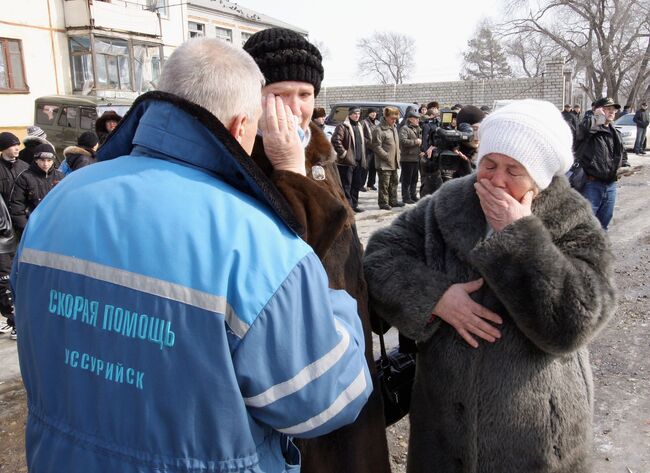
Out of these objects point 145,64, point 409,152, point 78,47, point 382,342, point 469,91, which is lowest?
point 382,342

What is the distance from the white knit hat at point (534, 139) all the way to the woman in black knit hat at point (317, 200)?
→ 50 cm

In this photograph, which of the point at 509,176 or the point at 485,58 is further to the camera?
the point at 485,58

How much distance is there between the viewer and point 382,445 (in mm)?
1751

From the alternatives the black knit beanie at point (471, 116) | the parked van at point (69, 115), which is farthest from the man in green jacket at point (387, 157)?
the parked van at point (69, 115)

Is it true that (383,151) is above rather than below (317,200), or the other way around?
below

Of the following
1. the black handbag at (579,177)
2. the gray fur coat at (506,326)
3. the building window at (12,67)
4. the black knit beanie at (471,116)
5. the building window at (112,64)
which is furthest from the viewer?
the building window at (112,64)

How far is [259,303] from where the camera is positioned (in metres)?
1.05

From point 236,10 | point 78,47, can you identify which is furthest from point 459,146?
point 236,10

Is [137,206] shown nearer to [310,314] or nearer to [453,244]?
[310,314]

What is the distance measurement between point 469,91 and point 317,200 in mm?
31198

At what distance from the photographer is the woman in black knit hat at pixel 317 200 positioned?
142 cm

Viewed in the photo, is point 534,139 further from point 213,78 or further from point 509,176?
point 213,78

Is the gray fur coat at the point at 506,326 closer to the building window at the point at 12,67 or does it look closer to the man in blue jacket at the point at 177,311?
the man in blue jacket at the point at 177,311

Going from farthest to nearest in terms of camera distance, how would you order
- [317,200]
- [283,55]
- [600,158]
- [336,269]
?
[600,158], [283,55], [336,269], [317,200]
